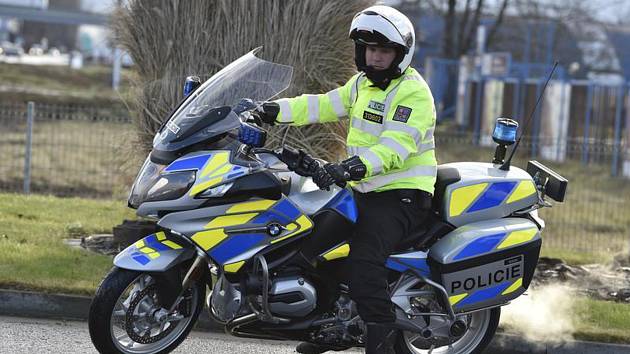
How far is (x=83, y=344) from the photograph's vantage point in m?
6.41

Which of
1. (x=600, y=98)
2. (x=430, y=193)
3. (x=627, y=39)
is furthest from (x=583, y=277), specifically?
(x=627, y=39)

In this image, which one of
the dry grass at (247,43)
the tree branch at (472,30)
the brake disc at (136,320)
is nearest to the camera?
the brake disc at (136,320)

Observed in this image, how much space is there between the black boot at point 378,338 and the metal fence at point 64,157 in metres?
6.78

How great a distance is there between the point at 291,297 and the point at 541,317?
2.35 meters

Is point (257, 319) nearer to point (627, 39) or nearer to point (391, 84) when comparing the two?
point (391, 84)

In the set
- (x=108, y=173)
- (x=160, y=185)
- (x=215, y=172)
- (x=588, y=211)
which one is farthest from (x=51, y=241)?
(x=588, y=211)

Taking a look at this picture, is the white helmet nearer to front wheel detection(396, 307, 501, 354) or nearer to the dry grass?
front wheel detection(396, 307, 501, 354)

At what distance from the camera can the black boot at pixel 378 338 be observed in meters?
5.62

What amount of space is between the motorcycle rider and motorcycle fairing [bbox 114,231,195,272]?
82 cm

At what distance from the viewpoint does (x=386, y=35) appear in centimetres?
559

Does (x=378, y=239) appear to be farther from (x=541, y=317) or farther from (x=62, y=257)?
(x=62, y=257)

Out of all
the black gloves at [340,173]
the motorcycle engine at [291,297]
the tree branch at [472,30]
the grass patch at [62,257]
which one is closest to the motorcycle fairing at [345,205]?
the black gloves at [340,173]

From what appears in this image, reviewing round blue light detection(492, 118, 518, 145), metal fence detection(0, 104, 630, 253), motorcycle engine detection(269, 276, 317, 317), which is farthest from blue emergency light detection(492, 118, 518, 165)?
metal fence detection(0, 104, 630, 253)

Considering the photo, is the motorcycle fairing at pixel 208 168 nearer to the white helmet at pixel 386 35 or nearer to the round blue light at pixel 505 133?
the white helmet at pixel 386 35
